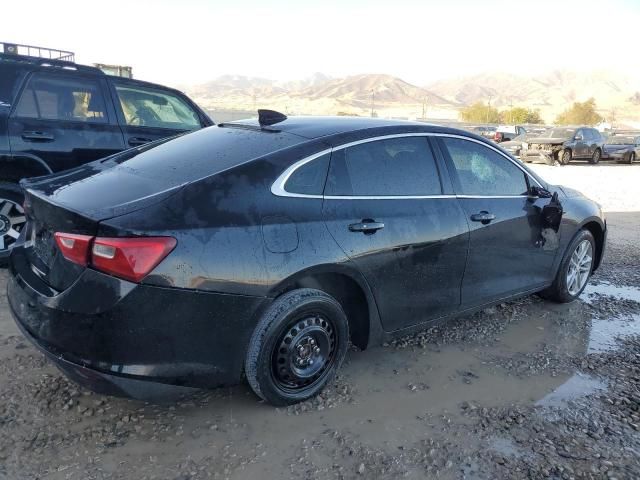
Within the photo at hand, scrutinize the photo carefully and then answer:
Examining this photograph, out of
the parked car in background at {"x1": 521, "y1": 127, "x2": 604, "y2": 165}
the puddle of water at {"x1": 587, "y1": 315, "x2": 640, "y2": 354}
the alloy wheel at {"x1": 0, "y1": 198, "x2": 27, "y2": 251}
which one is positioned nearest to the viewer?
the puddle of water at {"x1": 587, "y1": 315, "x2": 640, "y2": 354}

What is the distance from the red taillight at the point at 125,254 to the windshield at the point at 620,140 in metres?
25.4

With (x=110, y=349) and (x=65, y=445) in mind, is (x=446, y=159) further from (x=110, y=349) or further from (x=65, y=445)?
(x=65, y=445)

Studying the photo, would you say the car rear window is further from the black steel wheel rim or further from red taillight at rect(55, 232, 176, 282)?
the black steel wheel rim

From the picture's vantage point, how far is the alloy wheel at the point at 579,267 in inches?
204

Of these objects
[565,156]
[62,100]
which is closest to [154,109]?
[62,100]

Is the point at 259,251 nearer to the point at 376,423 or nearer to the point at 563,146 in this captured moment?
the point at 376,423

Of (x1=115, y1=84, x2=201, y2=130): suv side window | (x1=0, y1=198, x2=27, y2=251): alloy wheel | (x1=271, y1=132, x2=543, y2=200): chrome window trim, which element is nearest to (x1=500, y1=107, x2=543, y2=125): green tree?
(x1=115, y1=84, x2=201, y2=130): suv side window

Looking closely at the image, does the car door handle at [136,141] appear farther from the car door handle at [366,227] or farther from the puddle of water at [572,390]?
the puddle of water at [572,390]

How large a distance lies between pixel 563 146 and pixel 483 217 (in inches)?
758

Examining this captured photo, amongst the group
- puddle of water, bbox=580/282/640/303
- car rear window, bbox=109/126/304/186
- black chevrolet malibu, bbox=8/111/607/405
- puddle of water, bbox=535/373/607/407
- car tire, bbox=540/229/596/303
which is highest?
car rear window, bbox=109/126/304/186

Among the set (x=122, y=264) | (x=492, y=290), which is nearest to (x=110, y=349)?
(x=122, y=264)

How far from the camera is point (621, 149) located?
2372 centimetres

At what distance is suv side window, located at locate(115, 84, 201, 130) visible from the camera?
5906mm

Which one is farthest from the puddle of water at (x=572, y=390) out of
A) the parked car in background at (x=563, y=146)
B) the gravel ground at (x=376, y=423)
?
the parked car in background at (x=563, y=146)
